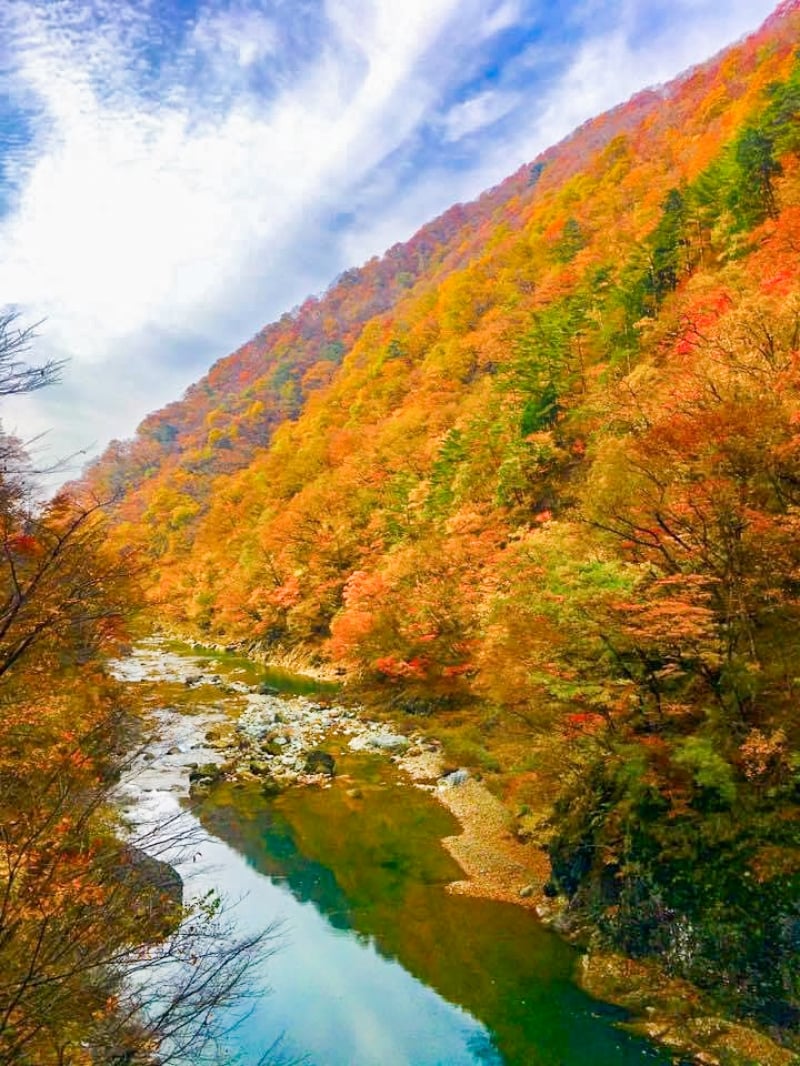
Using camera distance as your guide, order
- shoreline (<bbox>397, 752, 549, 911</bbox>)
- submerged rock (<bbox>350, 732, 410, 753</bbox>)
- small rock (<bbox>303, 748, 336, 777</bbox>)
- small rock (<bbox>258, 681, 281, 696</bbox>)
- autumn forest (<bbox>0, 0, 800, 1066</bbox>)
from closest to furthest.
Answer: autumn forest (<bbox>0, 0, 800, 1066</bbox>) → shoreline (<bbox>397, 752, 549, 911</bbox>) → small rock (<bbox>303, 748, 336, 777</bbox>) → submerged rock (<bbox>350, 732, 410, 753</bbox>) → small rock (<bbox>258, 681, 281, 696</bbox>)

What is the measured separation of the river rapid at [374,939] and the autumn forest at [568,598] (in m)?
1.27

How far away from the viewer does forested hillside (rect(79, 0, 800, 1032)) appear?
9281mm

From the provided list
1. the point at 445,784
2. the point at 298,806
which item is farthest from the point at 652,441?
the point at 298,806

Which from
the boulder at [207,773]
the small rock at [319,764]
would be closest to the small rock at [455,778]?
the small rock at [319,764]

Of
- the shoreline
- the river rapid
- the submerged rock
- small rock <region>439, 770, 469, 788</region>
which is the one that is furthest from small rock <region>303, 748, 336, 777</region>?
small rock <region>439, 770, 469, 788</region>

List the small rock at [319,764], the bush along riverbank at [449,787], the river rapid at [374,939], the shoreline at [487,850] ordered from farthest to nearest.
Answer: the small rock at [319,764], the shoreline at [487,850], the river rapid at [374,939], the bush along riverbank at [449,787]

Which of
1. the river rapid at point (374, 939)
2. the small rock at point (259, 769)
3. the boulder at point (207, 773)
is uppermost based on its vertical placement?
the boulder at point (207, 773)

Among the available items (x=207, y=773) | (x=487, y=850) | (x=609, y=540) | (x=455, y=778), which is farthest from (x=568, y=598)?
(x=207, y=773)

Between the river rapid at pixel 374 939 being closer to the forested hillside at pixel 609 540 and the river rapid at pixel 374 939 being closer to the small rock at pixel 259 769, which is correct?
the small rock at pixel 259 769

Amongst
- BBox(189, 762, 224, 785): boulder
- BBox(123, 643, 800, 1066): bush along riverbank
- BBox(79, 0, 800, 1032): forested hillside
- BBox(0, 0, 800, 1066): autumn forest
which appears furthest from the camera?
BBox(189, 762, 224, 785): boulder

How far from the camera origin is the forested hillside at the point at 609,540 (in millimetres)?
9281

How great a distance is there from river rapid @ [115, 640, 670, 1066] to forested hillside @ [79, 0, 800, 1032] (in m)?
1.60

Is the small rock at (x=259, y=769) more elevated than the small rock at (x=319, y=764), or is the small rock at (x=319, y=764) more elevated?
the small rock at (x=259, y=769)

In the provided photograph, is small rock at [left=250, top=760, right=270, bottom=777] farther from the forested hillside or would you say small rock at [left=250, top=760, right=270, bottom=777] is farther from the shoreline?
the forested hillside
